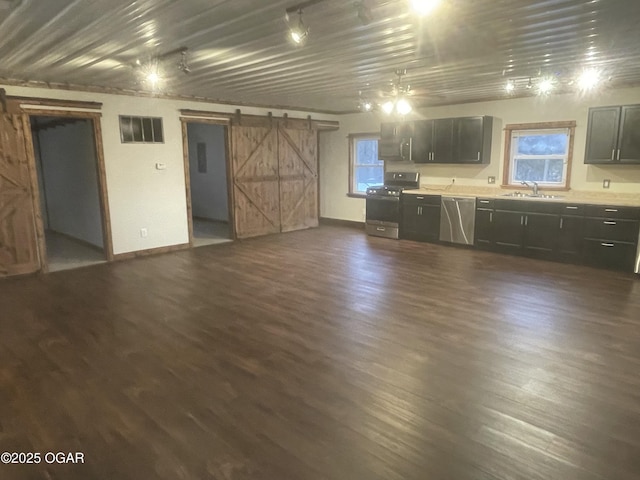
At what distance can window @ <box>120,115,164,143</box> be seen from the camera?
620 cm

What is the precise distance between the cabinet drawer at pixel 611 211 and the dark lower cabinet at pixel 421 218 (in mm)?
2274

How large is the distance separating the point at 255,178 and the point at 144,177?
219cm

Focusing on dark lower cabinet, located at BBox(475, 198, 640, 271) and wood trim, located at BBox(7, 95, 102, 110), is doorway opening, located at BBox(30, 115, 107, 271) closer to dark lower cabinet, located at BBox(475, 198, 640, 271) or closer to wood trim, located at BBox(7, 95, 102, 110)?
wood trim, located at BBox(7, 95, 102, 110)

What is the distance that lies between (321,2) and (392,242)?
208 inches

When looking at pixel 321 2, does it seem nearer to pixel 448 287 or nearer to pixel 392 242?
pixel 448 287

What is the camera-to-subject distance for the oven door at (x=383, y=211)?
7.91 m

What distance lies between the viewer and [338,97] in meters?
6.89

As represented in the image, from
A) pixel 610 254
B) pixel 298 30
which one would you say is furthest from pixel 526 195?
pixel 298 30

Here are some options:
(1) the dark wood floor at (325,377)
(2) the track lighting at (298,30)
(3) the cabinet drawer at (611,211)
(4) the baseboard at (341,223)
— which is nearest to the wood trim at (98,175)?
(1) the dark wood floor at (325,377)

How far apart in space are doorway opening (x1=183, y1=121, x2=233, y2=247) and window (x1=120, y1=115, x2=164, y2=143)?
2.45 m

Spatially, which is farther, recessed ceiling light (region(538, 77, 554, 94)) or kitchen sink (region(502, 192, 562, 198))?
kitchen sink (region(502, 192, 562, 198))

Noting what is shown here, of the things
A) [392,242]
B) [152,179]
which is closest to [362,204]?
[392,242]

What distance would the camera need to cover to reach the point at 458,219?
7.04 meters

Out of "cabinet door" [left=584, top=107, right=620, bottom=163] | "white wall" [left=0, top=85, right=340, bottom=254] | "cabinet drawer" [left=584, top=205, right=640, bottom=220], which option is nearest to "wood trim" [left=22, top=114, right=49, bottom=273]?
"white wall" [left=0, top=85, right=340, bottom=254]
